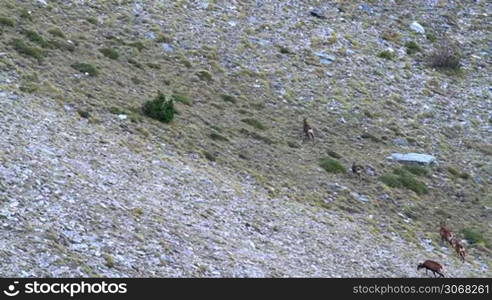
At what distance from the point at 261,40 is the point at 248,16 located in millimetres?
2118

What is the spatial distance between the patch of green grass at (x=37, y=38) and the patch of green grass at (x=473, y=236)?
14.6 m

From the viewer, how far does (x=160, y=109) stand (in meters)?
26.4

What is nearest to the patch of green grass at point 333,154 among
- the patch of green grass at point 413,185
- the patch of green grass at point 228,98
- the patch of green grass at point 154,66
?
the patch of green grass at point 413,185

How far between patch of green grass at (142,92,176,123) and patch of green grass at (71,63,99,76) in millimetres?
2305

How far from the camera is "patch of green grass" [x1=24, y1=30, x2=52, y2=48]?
28203mm

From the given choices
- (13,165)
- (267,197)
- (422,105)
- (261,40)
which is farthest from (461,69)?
(13,165)

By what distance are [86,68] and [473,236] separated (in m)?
13.2

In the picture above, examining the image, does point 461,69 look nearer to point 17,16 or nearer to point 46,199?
point 17,16

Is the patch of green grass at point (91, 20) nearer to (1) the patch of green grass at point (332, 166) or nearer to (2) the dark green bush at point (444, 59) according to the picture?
(1) the patch of green grass at point (332, 166)

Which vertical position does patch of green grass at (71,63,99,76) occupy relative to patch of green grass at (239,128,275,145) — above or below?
above

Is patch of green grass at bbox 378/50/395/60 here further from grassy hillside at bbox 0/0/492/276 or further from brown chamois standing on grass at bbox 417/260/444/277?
brown chamois standing on grass at bbox 417/260/444/277

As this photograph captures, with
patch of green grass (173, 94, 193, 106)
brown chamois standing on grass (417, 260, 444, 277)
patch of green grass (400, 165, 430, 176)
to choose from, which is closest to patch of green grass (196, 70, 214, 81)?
patch of green grass (173, 94, 193, 106)

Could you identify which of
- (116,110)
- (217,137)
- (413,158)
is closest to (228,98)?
(217,137)

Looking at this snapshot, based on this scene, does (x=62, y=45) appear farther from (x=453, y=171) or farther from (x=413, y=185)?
(x=453, y=171)
